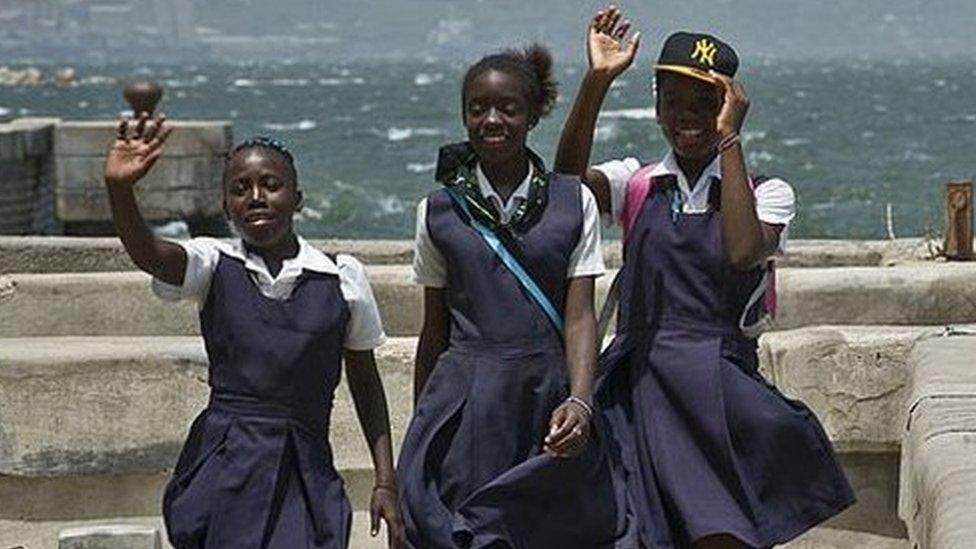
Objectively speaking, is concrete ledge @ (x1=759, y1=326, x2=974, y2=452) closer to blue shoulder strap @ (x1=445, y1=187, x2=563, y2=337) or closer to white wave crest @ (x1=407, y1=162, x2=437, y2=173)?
blue shoulder strap @ (x1=445, y1=187, x2=563, y2=337)

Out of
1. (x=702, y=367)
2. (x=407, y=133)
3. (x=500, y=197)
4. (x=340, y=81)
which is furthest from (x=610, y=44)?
(x=340, y=81)

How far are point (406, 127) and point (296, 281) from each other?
2984 inches

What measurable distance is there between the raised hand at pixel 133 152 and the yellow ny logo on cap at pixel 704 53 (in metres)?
1.24

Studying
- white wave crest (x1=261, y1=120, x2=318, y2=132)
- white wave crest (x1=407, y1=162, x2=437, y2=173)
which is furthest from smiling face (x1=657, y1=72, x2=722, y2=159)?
white wave crest (x1=261, y1=120, x2=318, y2=132)

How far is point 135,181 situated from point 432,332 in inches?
31.7

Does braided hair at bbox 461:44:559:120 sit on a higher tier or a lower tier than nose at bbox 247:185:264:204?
higher

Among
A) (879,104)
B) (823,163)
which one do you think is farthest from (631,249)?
(879,104)

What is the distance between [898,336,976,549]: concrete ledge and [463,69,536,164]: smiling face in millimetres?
1212

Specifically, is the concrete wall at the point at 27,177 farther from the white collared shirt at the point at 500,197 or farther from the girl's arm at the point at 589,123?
the white collared shirt at the point at 500,197

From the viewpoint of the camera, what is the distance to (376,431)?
5012 mm

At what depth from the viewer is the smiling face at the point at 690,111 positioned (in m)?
4.92

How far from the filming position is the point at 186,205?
19.9 meters

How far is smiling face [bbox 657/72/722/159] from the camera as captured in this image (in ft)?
16.1

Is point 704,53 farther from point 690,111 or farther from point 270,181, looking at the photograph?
point 270,181
